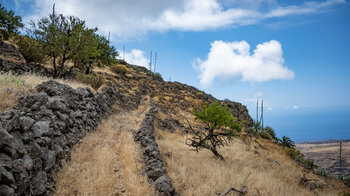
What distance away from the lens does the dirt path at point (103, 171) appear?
5348 mm

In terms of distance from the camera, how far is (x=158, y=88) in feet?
124

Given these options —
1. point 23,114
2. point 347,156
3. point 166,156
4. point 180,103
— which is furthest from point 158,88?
point 347,156

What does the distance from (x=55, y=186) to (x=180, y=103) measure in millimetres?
28862

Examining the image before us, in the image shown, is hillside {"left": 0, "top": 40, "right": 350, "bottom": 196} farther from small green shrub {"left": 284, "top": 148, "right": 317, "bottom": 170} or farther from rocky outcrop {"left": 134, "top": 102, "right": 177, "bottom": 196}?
small green shrub {"left": 284, "top": 148, "right": 317, "bottom": 170}

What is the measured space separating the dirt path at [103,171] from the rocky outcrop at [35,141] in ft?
1.26

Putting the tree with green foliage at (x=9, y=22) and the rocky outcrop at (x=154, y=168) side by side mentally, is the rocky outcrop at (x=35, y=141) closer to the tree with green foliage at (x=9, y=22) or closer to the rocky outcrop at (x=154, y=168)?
the rocky outcrop at (x=154, y=168)

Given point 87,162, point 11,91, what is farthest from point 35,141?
point 11,91

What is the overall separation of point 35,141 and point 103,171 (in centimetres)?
254

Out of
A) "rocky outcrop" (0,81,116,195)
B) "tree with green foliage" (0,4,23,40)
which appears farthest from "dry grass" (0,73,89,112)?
"tree with green foliage" (0,4,23,40)

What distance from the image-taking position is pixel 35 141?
4551 millimetres

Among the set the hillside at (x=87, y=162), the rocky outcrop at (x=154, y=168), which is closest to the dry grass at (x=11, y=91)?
the hillside at (x=87, y=162)

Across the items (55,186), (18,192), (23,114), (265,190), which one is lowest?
(265,190)

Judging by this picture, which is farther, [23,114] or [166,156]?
[166,156]

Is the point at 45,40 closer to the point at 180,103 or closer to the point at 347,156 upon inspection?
the point at 180,103
